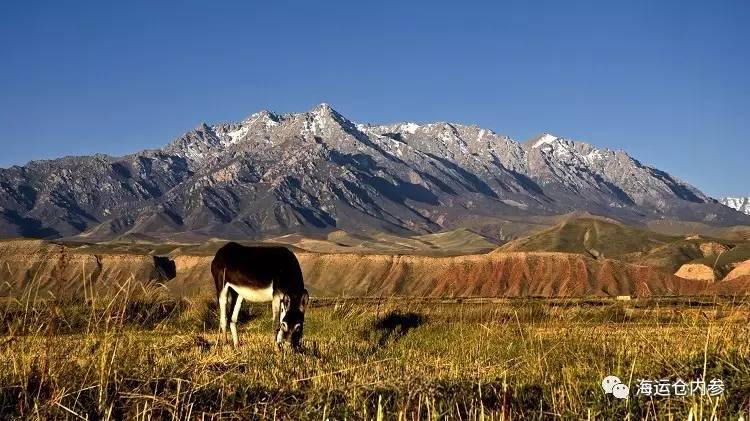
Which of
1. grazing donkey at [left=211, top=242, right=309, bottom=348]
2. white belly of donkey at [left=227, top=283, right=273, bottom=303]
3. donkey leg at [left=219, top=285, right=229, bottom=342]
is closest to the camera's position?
grazing donkey at [left=211, top=242, right=309, bottom=348]

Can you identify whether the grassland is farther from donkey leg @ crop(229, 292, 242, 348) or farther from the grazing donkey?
donkey leg @ crop(229, 292, 242, 348)

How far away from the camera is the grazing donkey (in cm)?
1545

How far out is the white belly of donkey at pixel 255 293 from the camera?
55.0 feet

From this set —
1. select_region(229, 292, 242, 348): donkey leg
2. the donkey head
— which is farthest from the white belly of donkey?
the donkey head

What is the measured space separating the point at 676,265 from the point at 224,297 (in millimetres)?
194486

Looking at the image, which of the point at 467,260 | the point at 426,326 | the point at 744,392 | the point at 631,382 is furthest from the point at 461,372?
the point at 467,260

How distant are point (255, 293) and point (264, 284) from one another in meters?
0.39

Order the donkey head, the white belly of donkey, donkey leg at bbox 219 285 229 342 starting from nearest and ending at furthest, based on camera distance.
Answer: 1. the donkey head
2. the white belly of donkey
3. donkey leg at bbox 219 285 229 342

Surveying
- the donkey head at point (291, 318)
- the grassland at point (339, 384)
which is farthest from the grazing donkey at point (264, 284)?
the grassland at point (339, 384)

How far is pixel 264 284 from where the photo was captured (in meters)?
17.0

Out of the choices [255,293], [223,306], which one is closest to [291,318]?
[255,293]

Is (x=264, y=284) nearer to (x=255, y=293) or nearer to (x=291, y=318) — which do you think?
(x=255, y=293)

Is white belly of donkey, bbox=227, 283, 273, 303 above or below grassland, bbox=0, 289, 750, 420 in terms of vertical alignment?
above

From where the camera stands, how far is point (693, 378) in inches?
326
